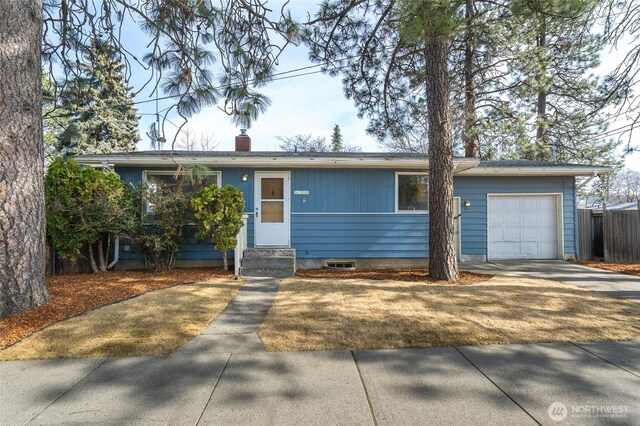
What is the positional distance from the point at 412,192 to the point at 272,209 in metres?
3.81

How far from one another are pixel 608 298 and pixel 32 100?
8981mm

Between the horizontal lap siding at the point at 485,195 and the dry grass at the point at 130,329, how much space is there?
723cm

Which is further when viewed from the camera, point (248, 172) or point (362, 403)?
point (248, 172)

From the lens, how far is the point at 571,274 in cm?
705

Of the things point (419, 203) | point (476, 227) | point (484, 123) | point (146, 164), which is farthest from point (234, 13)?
point (484, 123)

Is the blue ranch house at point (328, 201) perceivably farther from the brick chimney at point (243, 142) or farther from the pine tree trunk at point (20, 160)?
the pine tree trunk at point (20, 160)

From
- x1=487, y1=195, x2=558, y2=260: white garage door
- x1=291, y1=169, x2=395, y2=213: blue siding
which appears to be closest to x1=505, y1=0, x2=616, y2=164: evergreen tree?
x1=487, y1=195, x2=558, y2=260: white garage door

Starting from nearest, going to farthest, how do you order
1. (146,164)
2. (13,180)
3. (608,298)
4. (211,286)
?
(13,180) < (608,298) < (211,286) < (146,164)

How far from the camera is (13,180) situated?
4148mm

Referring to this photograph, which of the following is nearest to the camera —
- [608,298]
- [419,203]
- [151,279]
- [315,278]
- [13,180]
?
[13,180]

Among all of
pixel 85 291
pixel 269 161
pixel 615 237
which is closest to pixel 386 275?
pixel 269 161

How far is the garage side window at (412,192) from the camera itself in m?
8.56

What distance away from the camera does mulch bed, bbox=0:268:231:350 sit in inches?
148

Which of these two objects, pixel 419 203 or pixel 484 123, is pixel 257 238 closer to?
pixel 419 203
